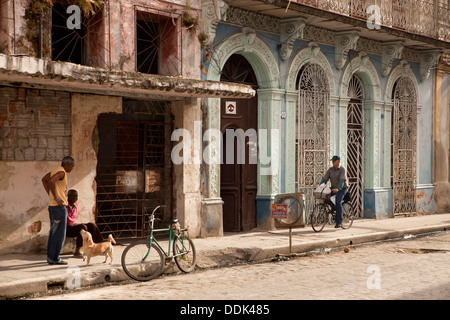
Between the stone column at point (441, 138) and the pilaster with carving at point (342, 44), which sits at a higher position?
the pilaster with carving at point (342, 44)

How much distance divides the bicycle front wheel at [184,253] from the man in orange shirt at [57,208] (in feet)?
5.49

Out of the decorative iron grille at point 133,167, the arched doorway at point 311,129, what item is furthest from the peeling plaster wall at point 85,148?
the arched doorway at point 311,129

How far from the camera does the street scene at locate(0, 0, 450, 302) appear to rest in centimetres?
982

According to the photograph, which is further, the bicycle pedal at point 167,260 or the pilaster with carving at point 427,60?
the pilaster with carving at point 427,60

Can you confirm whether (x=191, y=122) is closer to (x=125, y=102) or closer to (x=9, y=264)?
→ (x=125, y=102)

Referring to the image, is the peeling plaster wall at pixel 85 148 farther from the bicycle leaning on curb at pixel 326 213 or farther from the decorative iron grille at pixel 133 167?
the bicycle leaning on curb at pixel 326 213

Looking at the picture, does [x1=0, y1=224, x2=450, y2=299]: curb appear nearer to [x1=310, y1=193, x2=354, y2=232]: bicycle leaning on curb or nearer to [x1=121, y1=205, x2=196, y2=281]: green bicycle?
[x1=121, y1=205, x2=196, y2=281]: green bicycle

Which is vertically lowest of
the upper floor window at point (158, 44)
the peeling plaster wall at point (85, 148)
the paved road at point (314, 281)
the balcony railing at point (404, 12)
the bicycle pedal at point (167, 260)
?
the paved road at point (314, 281)

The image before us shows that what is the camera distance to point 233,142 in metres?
15.1

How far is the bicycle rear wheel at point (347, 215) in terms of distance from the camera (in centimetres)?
1602

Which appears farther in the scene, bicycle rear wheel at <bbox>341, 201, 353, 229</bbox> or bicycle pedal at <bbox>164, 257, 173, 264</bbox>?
bicycle rear wheel at <bbox>341, 201, 353, 229</bbox>

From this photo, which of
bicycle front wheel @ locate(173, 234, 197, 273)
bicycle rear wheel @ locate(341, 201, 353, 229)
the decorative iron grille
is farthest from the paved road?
bicycle rear wheel @ locate(341, 201, 353, 229)

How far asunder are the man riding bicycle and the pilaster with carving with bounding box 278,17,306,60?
8.78 feet

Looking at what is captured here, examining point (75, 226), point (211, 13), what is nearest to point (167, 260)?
point (75, 226)
